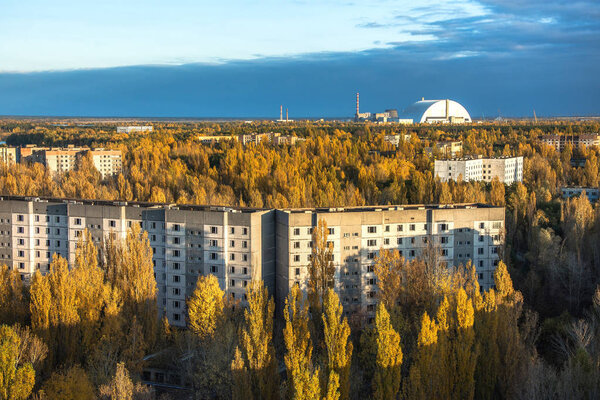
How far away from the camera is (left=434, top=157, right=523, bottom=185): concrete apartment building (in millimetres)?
39406

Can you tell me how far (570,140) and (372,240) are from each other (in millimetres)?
44388

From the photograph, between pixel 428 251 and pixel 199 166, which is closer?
pixel 428 251

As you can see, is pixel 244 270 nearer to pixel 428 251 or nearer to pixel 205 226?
pixel 205 226

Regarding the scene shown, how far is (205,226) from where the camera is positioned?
1883cm

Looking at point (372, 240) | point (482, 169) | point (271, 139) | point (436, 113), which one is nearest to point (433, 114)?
point (436, 113)

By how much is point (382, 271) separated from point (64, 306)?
7316 mm

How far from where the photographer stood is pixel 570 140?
58.0m

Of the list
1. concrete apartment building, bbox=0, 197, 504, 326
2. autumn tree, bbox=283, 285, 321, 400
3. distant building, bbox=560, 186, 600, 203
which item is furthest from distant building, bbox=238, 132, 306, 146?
autumn tree, bbox=283, 285, 321, 400

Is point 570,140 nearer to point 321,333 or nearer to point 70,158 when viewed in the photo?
point 70,158

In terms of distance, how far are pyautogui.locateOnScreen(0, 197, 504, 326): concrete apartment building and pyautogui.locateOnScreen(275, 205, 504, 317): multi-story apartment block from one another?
0.03 m

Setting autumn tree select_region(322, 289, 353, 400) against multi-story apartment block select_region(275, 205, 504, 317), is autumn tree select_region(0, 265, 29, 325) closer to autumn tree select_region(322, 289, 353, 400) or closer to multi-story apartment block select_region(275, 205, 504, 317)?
multi-story apartment block select_region(275, 205, 504, 317)

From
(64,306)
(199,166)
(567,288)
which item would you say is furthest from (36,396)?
(199,166)

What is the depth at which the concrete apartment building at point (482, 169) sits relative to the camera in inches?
1551

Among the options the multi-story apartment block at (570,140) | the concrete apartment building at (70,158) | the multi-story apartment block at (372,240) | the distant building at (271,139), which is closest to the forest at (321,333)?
the multi-story apartment block at (372,240)
